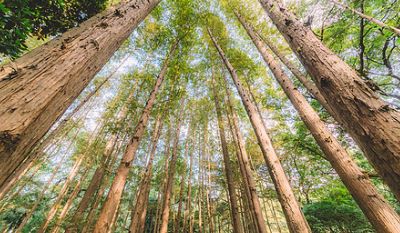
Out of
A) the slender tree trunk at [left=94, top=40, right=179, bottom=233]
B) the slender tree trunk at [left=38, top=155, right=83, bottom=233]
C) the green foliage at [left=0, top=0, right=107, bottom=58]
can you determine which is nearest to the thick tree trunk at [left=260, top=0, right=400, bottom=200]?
the green foliage at [left=0, top=0, right=107, bottom=58]

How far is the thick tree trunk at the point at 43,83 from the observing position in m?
0.72

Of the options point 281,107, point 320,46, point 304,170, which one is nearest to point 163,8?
point 281,107

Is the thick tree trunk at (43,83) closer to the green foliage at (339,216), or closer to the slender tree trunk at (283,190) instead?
the slender tree trunk at (283,190)

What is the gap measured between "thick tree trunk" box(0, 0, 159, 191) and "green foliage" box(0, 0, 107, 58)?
120 cm

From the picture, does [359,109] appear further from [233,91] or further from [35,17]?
[233,91]

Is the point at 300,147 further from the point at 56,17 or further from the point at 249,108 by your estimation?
the point at 56,17

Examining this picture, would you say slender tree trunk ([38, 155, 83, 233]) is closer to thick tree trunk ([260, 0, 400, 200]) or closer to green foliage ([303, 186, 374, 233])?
thick tree trunk ([260, 0, 400, 200])

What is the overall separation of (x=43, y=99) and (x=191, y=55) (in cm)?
824

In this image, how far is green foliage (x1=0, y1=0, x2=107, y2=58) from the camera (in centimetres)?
202

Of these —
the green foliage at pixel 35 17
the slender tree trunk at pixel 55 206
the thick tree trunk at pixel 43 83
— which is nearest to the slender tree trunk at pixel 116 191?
the green foliage at pixel 35 17

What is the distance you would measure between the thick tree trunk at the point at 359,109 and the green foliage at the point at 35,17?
111 inches

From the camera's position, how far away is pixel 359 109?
1003 millimetres

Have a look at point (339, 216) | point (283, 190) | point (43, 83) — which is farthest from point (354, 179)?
point (339, 216)

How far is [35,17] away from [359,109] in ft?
11.9
